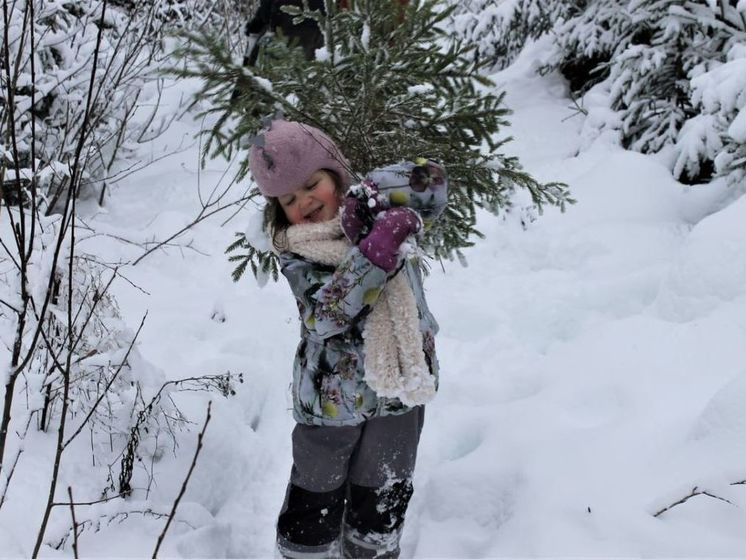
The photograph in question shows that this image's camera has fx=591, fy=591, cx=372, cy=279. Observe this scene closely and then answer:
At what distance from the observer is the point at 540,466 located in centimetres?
283

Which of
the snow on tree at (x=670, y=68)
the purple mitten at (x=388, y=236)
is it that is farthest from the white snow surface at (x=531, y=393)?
the purple mitten at (x=388, y=236)

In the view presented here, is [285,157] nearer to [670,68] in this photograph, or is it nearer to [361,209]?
[361,209]

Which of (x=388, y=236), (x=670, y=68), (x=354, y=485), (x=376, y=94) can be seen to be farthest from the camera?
(x=670, y=68)

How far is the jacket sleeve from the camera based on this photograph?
199 cm

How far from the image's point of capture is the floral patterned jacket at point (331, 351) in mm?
2070

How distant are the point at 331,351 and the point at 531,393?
1.72m

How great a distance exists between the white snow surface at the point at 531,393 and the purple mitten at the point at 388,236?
1.25 meters

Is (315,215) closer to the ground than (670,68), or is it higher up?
higher up

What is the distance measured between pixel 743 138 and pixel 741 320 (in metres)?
1.34

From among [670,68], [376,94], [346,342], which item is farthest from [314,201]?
[670,68]

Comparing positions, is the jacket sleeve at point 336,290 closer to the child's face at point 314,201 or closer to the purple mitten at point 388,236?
the purple mitten at point 388,236

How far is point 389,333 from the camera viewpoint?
6.92 feet

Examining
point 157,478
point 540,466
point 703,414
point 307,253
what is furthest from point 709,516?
point 157,478

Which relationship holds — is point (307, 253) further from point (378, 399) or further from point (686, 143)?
point (686, 143)
